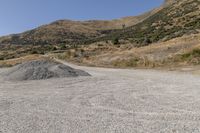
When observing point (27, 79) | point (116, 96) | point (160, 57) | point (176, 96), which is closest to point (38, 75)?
point (27, 79)

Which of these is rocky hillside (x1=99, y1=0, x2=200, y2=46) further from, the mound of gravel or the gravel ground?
the gravel ground

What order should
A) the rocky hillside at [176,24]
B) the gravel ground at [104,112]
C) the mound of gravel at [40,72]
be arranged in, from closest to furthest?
1. the gravel ground at [104,112]
2. the mound of gravel at [40,72]
3. the rocky hillside at [176,24]

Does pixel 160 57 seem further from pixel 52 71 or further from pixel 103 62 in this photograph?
pixel 52 71

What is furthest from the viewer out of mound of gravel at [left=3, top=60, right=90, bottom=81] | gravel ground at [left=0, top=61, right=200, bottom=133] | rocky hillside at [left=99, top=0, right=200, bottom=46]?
rocky hillside at [left=99, top=0, right=200, bottom=46]

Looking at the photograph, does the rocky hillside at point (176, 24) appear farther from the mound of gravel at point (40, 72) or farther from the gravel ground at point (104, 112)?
the gravel ground at point (104, 112)

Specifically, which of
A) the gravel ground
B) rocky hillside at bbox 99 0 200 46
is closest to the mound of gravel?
the gravel ground

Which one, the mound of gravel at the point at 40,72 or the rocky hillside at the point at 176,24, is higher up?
the rocky hillside at the point at 176,24

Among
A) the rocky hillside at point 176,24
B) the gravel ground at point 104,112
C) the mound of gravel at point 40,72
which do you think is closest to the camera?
the gravel ground at point 104,112

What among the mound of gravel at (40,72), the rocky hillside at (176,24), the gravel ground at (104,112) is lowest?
the gravel ground at (104,112)

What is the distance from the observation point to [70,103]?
15680 millimetres

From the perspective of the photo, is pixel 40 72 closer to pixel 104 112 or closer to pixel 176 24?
pixel 104 112

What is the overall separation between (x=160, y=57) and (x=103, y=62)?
43.5 ft

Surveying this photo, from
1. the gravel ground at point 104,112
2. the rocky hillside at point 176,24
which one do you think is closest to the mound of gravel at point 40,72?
the gravel ground at point 104,112

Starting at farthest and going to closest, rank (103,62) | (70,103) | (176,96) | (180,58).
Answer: (103,62) → (180,58) → (176,96) → (70,103)
